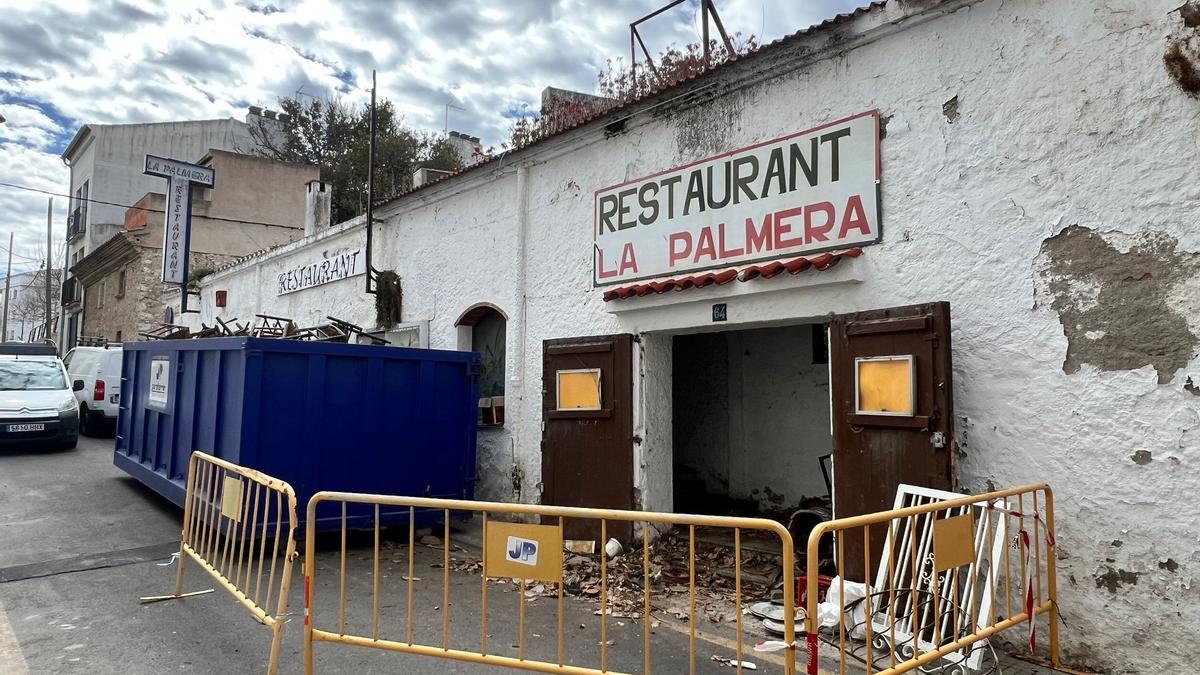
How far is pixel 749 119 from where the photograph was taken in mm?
6035

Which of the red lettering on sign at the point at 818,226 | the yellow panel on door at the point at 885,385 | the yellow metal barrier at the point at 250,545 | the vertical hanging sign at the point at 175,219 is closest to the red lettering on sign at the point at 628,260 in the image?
the red lettering on sign at the point at 818,226

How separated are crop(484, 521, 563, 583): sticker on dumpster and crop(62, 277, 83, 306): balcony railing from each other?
34.6 m

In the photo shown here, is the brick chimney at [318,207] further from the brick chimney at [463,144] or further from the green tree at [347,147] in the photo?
the brick chimney at [463,144]

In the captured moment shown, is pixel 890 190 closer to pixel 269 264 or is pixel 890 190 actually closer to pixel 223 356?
pixel 223 356

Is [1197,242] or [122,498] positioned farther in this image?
[122,498]

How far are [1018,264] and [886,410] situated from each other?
1240 mm

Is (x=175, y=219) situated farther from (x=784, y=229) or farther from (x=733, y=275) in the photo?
(x=784, y=229)

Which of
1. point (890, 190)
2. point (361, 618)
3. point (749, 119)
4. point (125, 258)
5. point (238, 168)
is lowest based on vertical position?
point (361, 618)

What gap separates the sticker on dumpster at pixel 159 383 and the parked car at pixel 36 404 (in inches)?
189

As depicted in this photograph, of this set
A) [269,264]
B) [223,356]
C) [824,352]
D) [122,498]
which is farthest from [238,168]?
[824,352]

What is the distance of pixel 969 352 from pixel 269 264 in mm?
13806

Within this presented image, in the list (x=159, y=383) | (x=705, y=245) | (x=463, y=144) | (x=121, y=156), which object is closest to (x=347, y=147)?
(x=463, y=144)

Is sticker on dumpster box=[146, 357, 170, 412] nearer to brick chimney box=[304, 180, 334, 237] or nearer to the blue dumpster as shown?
the blue dumpster

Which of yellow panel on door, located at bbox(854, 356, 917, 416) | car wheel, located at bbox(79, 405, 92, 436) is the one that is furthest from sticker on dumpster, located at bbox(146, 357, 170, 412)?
car wheel, located at bbox(79, 405, 92, 436)
